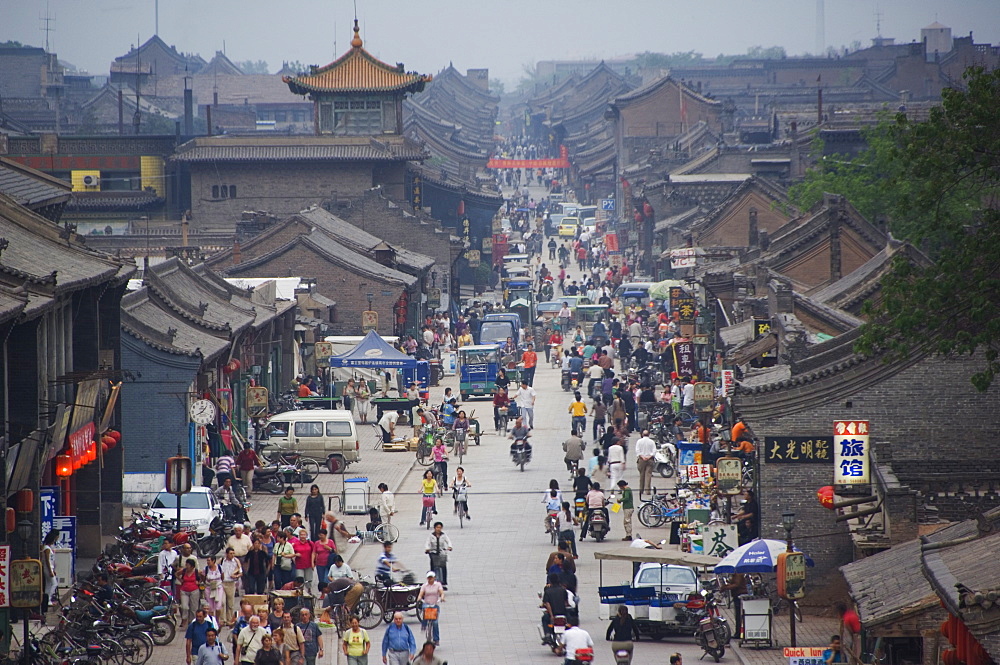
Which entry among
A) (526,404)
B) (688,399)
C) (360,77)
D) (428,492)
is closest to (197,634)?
(428,492)

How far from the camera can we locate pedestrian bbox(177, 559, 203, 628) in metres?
27.1

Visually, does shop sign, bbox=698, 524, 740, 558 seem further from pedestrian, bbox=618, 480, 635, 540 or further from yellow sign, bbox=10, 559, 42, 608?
yellow sign, bbox=10, 559, 42, 608

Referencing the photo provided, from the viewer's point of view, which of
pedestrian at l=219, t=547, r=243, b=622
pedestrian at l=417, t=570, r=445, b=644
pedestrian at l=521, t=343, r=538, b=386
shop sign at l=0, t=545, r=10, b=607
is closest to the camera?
shop sign at l=0, t=545, r=10, b=607

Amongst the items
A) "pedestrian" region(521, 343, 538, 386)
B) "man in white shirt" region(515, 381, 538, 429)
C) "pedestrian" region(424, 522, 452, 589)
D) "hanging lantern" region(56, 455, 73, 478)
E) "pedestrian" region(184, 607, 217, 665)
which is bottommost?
"pedestrian" region(184, 607, 217, 665)

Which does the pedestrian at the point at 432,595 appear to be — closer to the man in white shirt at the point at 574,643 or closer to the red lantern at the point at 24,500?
the man in white shirt at the point at 574,643

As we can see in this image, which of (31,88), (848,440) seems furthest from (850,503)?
(31,88)

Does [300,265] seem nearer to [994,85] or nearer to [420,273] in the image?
[420,273]

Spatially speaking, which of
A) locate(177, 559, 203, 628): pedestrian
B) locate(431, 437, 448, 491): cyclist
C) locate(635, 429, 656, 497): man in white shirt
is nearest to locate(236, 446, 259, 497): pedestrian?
locate(431, 437, 448, 491): cyclist

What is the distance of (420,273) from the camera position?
69500mm

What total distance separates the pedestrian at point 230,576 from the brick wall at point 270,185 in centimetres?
5430

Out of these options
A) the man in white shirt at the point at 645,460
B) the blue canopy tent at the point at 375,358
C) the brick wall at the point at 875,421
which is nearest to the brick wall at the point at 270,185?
the blue canopy tent at the point at 375,358

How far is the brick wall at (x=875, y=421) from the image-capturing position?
29141 millimetres

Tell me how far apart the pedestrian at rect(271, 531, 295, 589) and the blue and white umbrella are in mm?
7725

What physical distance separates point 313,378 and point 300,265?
9.22m
